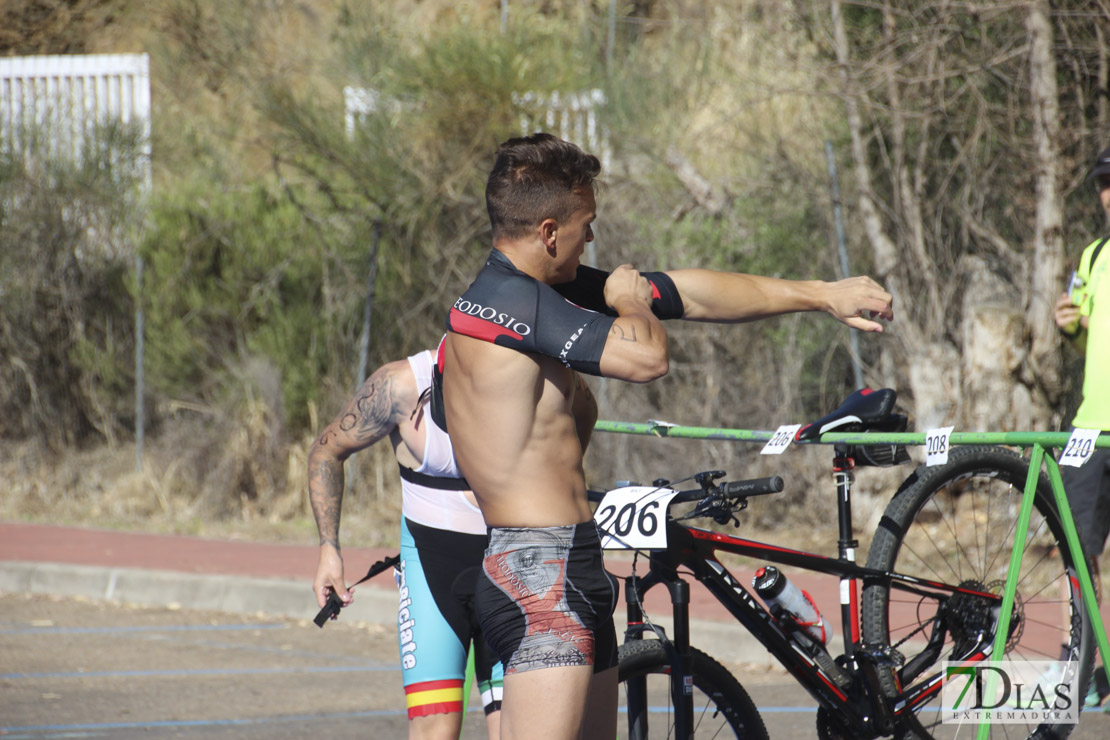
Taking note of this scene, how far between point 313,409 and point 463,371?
842 centimetres

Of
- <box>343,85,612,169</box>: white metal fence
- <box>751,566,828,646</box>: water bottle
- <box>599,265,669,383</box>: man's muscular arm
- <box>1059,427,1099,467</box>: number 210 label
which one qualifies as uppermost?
<box>343,85,612,169</box>: white metal fence

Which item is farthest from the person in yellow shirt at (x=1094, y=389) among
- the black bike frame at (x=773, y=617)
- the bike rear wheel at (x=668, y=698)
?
the bike rear wheel at (x=668, y=698)

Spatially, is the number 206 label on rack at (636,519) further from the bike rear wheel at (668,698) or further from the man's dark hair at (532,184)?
the man's dark hair at (532,184)

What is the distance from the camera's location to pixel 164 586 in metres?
8.53

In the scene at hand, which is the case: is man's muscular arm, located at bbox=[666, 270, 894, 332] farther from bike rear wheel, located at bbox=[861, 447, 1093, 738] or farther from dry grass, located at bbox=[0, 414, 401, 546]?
dry grass, located at bbox=[0, 414, 401, 546]

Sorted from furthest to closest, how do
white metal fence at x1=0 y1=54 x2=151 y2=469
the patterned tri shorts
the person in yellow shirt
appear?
white metal fence at x1=0 y1=54 x2=151 y2=469 → the person in yellow shirt → the patterned tri shorts

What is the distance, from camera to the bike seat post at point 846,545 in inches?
156

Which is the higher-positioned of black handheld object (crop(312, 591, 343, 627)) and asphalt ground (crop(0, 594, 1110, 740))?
black handheld object (crop(312, 591, 343, 627))

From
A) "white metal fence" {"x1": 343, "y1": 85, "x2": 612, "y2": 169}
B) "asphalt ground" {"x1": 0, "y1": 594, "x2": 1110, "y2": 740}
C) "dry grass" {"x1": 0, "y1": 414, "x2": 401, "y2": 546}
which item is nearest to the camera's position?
"asphalt ground" {"x1": 0, "y1": 594, "x2": 1110, "y2": 740}

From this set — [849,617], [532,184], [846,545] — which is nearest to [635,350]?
[532,184]

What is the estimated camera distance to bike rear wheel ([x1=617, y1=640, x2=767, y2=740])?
3.55 m

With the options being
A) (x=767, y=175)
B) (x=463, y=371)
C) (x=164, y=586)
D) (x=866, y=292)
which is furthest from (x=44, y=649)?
(x=767, y=175)

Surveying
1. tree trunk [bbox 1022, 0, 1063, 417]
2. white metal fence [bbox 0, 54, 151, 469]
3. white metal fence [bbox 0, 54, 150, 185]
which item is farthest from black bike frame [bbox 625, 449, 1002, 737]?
white metal fence [bbox 0, 54, 150, 185]

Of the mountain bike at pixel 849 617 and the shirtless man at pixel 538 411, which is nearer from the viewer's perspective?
the shirtless man at pixel 538 411
